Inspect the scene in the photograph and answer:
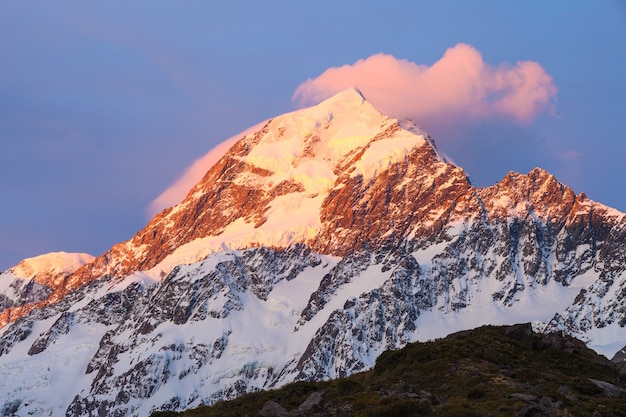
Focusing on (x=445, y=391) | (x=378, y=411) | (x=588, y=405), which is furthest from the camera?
(x=445, y=391)

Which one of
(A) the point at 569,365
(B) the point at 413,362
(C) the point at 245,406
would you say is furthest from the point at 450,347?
(C) the point at 245,406

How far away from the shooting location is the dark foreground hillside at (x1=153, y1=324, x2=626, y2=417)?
67562 mm

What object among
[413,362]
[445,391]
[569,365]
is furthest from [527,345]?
[445,391]

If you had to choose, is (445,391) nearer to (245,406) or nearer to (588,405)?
(588,405)

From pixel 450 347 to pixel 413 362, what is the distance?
3.62 metres

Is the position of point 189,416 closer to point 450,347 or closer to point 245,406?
point 245,406

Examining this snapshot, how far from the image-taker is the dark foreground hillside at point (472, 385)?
222 feet

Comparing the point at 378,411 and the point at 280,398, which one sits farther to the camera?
the point at 280,398

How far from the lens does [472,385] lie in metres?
74.9

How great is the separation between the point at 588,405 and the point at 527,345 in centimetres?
2010

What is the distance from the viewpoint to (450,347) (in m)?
85.3

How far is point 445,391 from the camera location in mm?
74125

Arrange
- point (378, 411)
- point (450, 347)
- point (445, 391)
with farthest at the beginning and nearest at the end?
point (450, 347) < point (445, 391) < point (378, 411)

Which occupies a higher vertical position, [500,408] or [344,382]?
[344,382]
